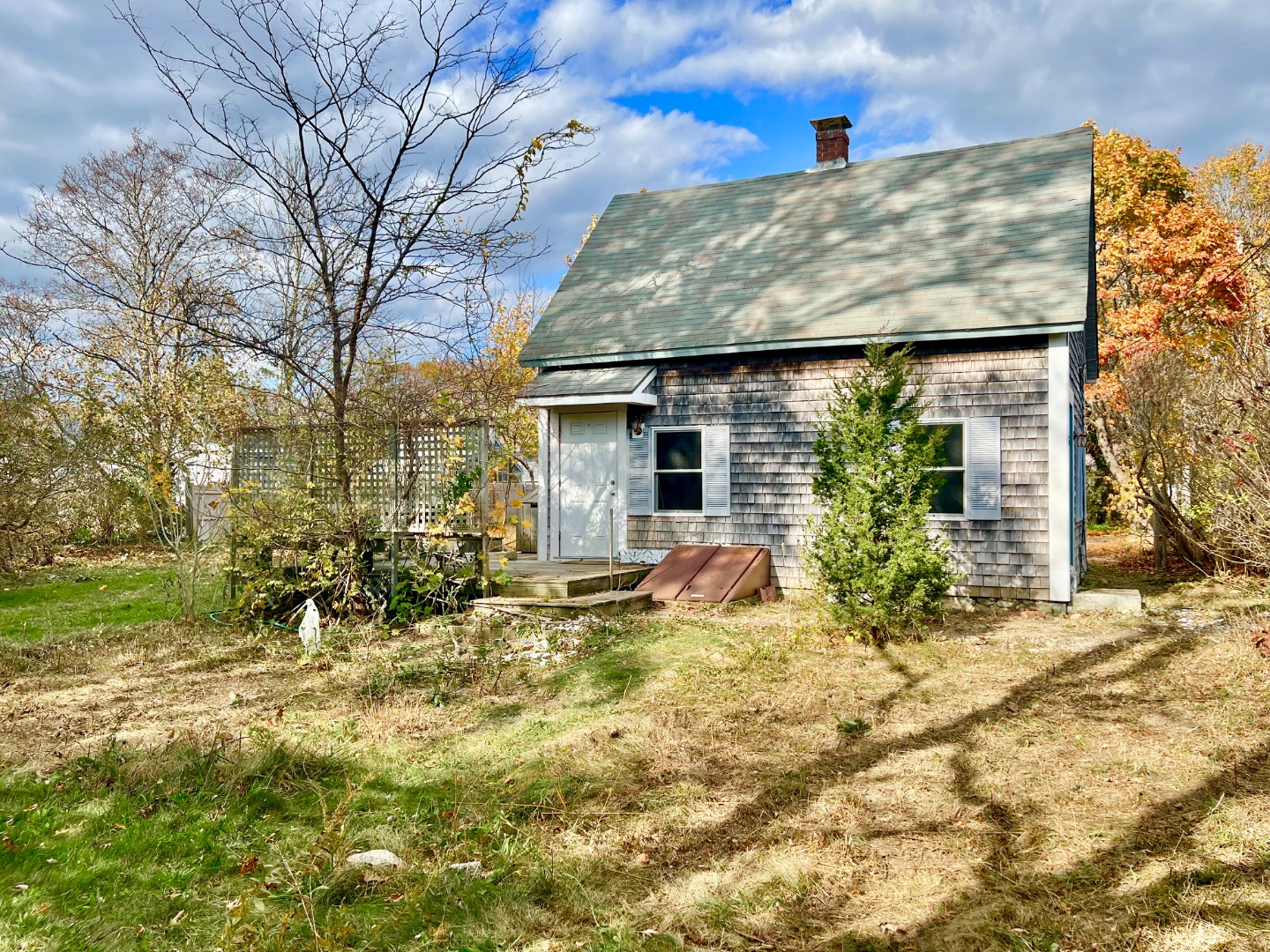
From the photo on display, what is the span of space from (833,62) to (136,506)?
14.0 meters

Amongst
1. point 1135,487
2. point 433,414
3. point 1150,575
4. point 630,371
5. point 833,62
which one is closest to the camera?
point 433,414

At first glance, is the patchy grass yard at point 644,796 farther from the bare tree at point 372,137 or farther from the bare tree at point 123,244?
the bare tree at point 123,244

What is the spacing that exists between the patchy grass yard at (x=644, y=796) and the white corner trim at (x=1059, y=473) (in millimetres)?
→ 1629

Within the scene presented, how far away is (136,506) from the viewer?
14594mm

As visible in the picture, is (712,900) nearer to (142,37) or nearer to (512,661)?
(512,661)

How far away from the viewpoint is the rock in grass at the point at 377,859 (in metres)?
3.71

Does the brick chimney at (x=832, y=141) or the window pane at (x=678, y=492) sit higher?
the brick chimney at (x=832, y=141)

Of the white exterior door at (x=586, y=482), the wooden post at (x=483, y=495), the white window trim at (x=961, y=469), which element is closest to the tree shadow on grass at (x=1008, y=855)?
the white window trim at (x=961, y=469)

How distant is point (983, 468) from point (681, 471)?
392cm

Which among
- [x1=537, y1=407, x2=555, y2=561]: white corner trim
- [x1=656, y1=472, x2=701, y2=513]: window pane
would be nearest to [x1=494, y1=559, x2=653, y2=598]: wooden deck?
[x1=537, y1=407, x2=555, y2=561]: white corner trim

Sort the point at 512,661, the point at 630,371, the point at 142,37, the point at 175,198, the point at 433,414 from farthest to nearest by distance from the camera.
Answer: the point at 175,198 → the point at 630,371 → the point at 433,414 → the point at 142,37 → the point at 512,661

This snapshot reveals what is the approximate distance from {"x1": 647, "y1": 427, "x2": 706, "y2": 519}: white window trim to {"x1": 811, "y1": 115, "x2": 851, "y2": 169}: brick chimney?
552cm

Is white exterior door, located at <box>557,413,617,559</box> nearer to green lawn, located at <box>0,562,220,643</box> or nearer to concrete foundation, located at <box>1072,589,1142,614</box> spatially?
green lawn, located at <box>0,562,220,643</box>

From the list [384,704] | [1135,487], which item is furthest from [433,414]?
[1135,487]
